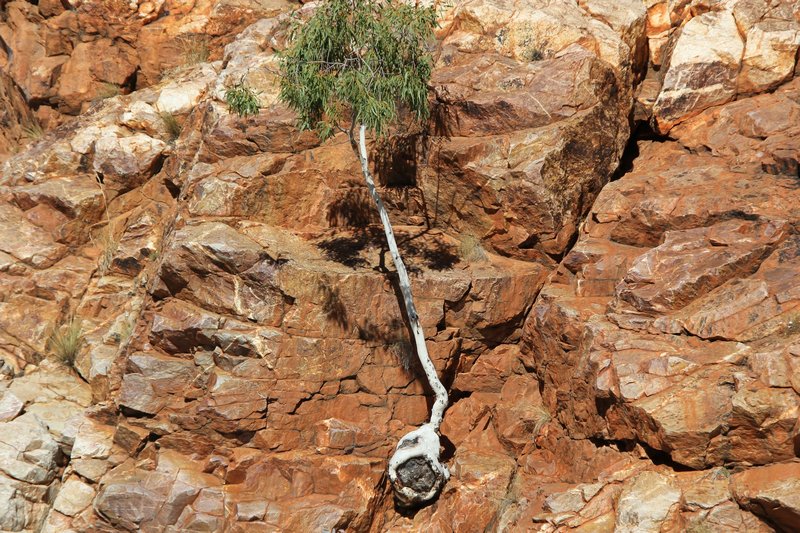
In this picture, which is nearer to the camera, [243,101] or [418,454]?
[418,454]

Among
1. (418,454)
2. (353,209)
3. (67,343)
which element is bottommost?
(67,343)

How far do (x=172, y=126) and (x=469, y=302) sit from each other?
9.32 meters

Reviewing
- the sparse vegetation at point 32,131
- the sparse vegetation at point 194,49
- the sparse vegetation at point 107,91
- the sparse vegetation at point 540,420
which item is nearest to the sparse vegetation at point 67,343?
the sparse vegetation at point 32,131

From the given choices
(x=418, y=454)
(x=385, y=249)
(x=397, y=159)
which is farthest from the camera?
(x=397, y=159)

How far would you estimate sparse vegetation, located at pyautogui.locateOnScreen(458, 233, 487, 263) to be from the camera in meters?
16.2

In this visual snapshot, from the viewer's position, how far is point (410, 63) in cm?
1503

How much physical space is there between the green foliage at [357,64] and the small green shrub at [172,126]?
230 inches

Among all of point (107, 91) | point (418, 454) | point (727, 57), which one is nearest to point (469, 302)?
point (418, 454)

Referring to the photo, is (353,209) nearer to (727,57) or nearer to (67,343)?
(67,343)

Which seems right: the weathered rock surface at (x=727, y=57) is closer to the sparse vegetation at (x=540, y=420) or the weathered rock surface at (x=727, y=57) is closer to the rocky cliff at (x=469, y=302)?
the rocky cliff at (x=469, y=302)

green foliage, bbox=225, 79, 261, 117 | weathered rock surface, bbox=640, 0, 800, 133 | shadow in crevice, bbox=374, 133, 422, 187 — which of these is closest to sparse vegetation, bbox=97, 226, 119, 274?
green foliage, bbox=225, 79, 261, 117

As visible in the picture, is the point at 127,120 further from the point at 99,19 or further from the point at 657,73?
the point at 657,73

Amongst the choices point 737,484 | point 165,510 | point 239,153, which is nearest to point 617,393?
point 737,484

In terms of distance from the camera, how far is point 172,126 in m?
19.7
